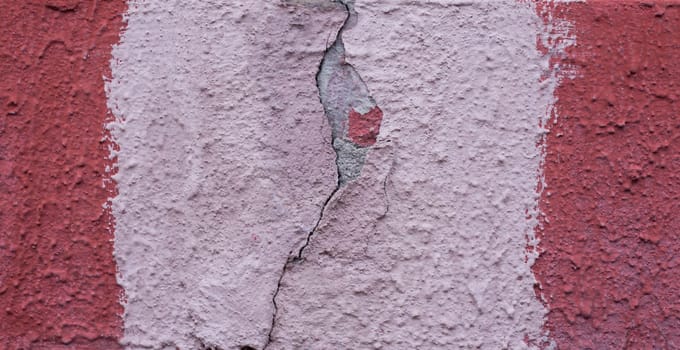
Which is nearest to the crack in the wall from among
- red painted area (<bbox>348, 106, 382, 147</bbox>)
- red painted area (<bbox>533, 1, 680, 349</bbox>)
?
red painted area (<bbox>348, 106, 382, 147</bbox>)

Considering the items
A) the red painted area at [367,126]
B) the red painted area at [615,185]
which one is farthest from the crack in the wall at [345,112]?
the red painted area at [615,185]

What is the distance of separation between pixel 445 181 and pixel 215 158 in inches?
10.5

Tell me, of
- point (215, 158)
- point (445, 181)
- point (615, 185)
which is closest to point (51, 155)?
point (215, 158)

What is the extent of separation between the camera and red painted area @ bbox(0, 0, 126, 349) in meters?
0.67

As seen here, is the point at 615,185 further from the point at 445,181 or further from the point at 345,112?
the point at 345,112

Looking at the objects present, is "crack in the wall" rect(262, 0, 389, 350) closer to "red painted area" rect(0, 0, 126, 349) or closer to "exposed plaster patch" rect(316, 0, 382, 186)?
"exposed plaster patch" rect(316, 0, 382, 186)

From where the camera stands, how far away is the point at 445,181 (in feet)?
2.13

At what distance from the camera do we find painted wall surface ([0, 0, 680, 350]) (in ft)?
2.12

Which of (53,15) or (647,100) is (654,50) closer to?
(647,100)

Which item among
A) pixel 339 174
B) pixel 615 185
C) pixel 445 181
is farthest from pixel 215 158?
pixel 615 185

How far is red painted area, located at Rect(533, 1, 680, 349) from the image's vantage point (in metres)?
0.64

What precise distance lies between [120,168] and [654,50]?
63cm

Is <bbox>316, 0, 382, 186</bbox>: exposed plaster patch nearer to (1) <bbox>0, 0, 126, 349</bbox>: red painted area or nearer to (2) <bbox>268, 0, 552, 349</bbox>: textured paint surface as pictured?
(2) <bbox>268, 0, 552, 349</bbox>: textured paint surface

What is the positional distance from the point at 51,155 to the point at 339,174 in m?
0.34
